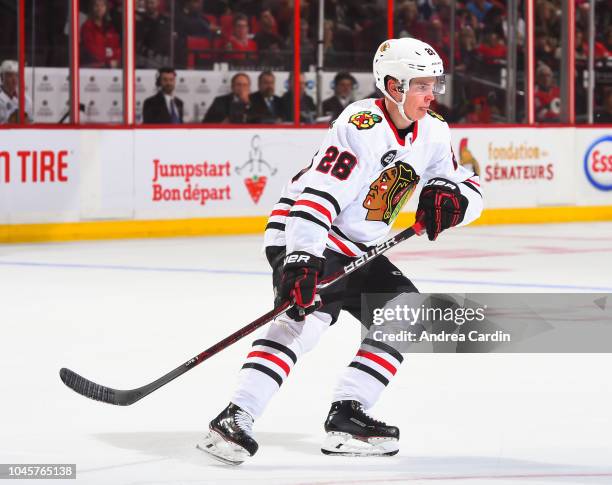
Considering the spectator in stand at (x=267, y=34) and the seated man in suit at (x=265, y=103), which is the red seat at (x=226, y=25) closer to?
the spectator in stand at (x=267, y=34)

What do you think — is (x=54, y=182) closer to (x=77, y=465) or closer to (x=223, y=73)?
(x=223, y=73)

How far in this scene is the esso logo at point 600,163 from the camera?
13.7 m

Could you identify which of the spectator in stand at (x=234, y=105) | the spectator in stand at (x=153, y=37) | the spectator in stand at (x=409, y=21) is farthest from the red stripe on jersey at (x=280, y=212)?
the spectator in stand at (x=409, y=21)

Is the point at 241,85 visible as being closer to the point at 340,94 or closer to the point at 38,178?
the point at 340,94

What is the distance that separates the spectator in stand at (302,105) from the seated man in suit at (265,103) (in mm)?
51

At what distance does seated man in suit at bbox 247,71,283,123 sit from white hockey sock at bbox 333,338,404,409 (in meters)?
8.09

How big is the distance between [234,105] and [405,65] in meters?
7.95

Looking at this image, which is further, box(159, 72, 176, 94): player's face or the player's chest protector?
box(159, 72, 176, 94): player's face

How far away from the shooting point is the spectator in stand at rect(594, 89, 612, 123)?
45.5ft

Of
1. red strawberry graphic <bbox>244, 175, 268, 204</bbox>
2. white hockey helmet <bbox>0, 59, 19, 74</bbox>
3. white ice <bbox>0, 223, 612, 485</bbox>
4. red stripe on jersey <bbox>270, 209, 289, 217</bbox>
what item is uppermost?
white hockey helmet <bbox>0, 59, 19, 74</bbox>

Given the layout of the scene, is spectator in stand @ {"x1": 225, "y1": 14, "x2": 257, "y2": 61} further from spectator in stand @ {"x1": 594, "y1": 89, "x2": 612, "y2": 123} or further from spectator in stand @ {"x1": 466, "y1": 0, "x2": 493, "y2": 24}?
spectator in stand @ {"x1": 594, "y1": 89, "x2": 612, "y2": 123}

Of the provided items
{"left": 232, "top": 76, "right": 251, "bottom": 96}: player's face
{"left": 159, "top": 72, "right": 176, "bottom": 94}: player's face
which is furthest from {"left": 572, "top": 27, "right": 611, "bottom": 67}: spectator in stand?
{"left": 159, "top": 72, "right": 176, "bottom": 94}: player's face

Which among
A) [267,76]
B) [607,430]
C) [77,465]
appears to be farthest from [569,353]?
[267,76]

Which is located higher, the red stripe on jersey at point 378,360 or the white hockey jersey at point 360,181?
the white hockey jersey at point 360,181
